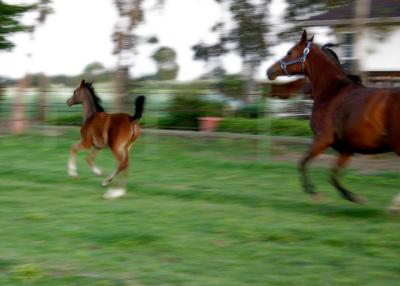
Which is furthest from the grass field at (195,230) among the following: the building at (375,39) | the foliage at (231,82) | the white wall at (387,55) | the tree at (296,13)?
the white wall at (387,55)

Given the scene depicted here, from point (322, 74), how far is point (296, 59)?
558 mm

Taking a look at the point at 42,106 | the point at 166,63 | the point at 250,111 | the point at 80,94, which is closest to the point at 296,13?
the point at 166,63

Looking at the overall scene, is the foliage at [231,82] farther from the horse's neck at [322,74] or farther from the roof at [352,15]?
the horse's neck at [322,74]

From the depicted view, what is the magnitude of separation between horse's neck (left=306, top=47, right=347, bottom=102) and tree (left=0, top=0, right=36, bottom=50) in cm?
1220

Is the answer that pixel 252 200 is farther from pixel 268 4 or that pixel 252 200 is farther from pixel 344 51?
pixel 344 51

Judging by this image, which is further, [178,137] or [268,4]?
[268,4]

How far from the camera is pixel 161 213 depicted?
7.94 meters

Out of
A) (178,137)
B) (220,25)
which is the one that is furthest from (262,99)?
(220,25)

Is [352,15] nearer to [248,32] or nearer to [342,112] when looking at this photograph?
[248,32]

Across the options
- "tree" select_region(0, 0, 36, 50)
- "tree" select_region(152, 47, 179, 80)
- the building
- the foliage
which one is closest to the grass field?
"tree" select_region(0, 0, 36, 50)

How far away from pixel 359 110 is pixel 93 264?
424 centimetres

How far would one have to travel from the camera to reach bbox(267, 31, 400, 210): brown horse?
25.8 ft

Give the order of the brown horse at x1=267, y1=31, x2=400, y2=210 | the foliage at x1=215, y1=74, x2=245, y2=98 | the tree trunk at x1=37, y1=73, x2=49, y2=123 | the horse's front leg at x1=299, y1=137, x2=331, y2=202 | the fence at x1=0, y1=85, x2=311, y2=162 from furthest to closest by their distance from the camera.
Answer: the foliage at x1=215, y1=74, x2=245, y2=98, the tree trunk at x1=37, y1=73, x2=49, y2=123, the fence at x1=0, y1=85, x2=311, y2=162, the horse's front leg at x1=299, y1=137, x2=331, y2=202, the brown horse at x1=267, y1=31, x2=400, y2=210

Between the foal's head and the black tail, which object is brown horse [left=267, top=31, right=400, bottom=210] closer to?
the black tail
